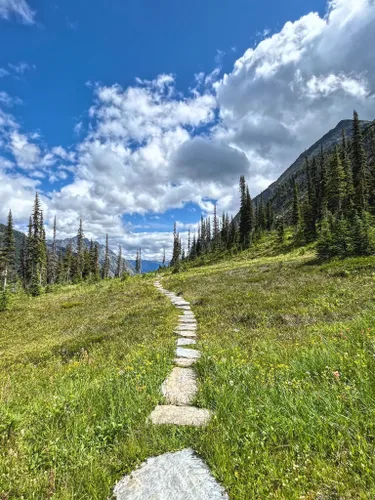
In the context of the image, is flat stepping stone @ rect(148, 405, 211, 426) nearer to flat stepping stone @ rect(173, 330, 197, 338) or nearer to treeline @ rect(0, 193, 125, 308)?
flat stepping stone @ rect(173, 330, 197, 338)

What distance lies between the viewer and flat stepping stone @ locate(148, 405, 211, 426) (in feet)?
12.5

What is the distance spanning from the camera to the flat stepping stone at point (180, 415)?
382cm

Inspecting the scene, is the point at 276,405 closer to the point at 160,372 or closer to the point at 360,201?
the point at 160,372

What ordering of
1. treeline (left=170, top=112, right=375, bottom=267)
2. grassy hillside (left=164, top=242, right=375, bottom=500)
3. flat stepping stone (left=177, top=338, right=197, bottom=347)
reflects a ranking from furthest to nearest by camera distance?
treeline (left=170, top=112, right=375, bottom=267) < flat stepping stone (left=177, top=338, right=197, bottom=347) < grassy hillside (left=164, top=242, right=375, bottom=500)

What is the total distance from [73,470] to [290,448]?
2471mm

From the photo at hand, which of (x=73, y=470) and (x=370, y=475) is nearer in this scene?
(x=370, y=475)

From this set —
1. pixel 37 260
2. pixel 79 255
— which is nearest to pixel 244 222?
pixel 79 255

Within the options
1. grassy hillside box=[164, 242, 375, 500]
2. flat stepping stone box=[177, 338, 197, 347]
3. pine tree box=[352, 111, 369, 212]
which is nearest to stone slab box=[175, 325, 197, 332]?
flat stepping stone box=[177, 338, 197, 347]

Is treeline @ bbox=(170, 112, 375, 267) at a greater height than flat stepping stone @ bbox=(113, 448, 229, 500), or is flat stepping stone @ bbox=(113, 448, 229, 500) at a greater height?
treeline @ bbox=(170, 112, 375, 267)

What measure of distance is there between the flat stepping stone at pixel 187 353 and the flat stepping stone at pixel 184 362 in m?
0.23

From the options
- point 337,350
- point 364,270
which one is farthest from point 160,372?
point 364,270

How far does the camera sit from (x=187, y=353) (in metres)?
7.19

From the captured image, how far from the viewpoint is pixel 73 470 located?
2.98 m

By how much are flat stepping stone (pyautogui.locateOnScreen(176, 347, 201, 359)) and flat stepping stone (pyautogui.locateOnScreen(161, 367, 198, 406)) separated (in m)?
0.80
